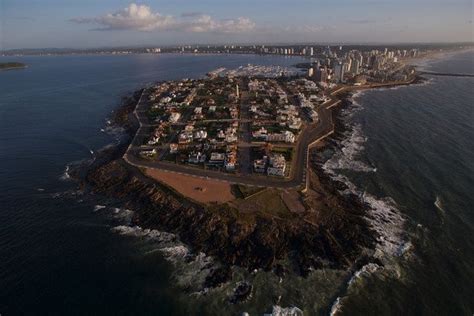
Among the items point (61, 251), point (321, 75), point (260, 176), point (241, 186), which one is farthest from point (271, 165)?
point (321, 75)

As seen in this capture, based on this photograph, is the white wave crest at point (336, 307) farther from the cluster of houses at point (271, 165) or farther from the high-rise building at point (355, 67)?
the high-rise building at point (355, 67)

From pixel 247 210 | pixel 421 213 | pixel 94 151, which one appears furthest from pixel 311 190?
pixel 94 151

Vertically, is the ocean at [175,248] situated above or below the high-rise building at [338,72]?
below

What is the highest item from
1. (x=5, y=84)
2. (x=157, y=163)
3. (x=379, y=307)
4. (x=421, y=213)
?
(x=5, y=84)

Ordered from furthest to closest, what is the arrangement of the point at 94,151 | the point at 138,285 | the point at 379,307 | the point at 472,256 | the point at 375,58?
the point at 375,58, the point at 94,151, the point at 472,256, the point at 138,285, the point at 379,307

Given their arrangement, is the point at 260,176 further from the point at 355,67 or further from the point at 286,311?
the point at 355,67

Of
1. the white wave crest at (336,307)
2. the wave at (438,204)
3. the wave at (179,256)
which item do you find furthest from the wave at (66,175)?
the wave at (438,204)

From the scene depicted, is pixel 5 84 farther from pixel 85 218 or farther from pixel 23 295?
pixel 23 295

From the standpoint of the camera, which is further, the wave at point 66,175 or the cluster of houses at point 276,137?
the cluster of houses at point 276,137
